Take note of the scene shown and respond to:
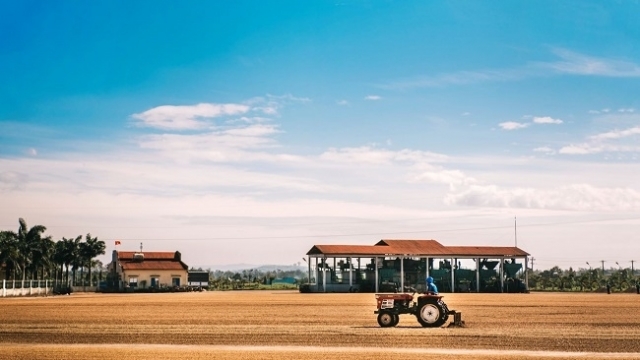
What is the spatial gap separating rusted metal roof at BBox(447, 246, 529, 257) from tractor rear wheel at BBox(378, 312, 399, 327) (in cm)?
7541

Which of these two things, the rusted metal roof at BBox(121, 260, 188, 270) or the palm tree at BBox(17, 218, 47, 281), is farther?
the rusted metal roof at BBox(121, 260, 188, 270)

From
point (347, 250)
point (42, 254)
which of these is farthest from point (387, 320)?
point (42, 254)

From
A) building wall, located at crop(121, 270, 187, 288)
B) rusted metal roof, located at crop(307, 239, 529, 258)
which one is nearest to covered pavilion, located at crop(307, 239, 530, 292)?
rusted metal roof, located at crop(307, 239, 529, 258)

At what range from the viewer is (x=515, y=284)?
10281 cm

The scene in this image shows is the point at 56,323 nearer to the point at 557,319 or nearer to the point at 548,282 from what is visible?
the point at 557,319

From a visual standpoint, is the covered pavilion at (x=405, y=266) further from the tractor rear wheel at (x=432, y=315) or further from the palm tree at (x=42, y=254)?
the tractor rear wheel at (x=432, y=315)

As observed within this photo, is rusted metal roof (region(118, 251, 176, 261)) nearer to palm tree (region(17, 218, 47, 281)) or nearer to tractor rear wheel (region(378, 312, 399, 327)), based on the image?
palm tree (region(17, 218, 47, 281))

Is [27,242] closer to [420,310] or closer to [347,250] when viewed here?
[347,250]

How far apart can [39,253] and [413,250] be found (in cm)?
5014

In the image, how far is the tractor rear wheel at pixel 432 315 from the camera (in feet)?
94.5

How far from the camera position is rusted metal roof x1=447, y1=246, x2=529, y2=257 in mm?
104500

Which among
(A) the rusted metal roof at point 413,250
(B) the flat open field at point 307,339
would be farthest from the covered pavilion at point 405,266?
(B) the flat open field at point 307,339

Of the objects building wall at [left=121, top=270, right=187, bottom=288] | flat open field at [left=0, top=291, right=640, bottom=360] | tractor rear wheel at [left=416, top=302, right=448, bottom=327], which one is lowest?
building wall at [left=121, top=270, right=187, bottom=288]

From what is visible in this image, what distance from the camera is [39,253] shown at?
329 feet
